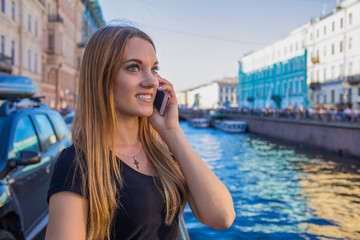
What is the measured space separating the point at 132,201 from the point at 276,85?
65648mm

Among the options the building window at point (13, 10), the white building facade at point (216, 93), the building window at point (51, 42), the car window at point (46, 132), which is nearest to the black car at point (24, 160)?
the car window at point (46, 132)

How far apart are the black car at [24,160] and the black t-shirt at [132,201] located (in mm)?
1911

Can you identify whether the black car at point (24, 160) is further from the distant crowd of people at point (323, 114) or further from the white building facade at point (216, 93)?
the white building facade at point (216, 93)

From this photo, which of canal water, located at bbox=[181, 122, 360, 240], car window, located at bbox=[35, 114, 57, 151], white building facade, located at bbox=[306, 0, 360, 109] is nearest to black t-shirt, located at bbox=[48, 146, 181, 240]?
car window, located at bbox=[35, 114, 57, 151]

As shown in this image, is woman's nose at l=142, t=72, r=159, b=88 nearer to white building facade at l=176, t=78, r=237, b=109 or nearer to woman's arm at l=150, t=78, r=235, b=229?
woman's arm at l=150, t=78, r=235, b=229

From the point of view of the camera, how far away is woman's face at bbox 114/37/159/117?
5.29 ft

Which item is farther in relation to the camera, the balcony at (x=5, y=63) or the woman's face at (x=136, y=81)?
the balcony at (x=5, y=63)

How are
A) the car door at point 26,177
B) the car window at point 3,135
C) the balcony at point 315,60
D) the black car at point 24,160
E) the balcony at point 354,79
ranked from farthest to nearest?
the balcony at point 315,60
the balcony at point 354,79
the car window at point 3,135
the car door at point 26,177
the black car at point 24,160

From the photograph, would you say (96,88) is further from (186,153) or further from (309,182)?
(309,182)

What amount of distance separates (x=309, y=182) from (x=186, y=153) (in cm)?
1403

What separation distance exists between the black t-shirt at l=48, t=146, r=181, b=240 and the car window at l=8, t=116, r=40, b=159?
7.65ft

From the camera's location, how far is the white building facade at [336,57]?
40.0 meters

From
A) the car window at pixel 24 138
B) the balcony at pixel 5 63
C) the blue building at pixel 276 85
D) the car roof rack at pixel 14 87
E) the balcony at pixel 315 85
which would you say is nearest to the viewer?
the car window at pixel 24 138

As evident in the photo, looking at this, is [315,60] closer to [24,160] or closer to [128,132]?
[24,160]
